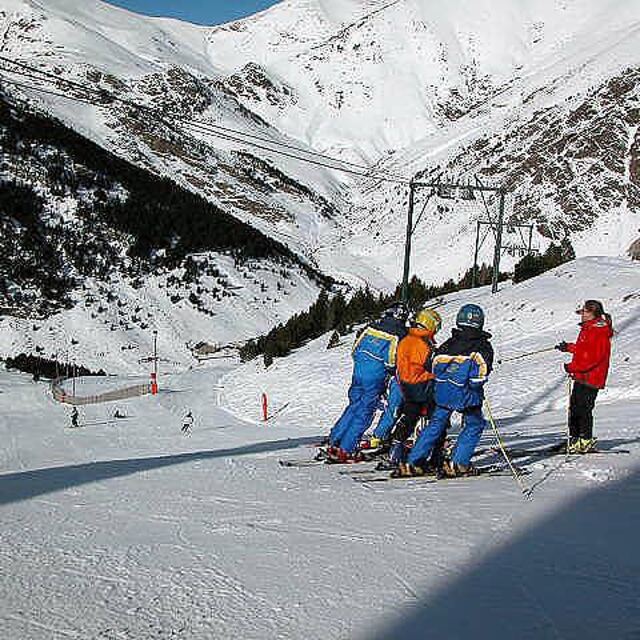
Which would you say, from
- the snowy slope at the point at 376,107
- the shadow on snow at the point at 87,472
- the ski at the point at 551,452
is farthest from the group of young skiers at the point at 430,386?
the snowy slope at the point at 376,107

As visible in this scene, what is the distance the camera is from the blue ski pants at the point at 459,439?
7147 mm

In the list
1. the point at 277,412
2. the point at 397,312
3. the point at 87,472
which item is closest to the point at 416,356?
the point at 397,312

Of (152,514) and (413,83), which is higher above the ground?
(413,83)

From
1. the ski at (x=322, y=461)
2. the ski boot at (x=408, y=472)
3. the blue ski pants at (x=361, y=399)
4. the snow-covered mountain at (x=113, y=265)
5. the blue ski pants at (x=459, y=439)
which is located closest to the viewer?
the blue ski pants at (x=459, y=439)

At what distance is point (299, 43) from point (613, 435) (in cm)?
17551

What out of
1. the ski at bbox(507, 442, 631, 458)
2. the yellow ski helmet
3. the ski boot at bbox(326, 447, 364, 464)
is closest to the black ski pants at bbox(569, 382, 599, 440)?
the ski at bbox(507, 442, 631, 458)

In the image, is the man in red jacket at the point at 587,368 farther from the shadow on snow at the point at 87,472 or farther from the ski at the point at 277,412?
the ski at the point at 277,412

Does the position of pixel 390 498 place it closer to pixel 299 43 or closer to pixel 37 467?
pixel 37 467

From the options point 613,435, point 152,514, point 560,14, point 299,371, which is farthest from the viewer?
point 560,14

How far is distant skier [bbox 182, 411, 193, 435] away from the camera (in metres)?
15.0

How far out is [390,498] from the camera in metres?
6.50

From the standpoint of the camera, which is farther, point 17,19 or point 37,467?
point 17,19

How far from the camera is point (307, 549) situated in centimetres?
483

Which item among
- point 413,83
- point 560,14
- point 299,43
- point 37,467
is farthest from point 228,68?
point 37,467
